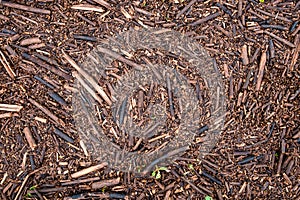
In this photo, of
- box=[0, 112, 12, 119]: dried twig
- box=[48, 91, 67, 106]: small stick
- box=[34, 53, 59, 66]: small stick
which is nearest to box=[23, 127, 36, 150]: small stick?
box=[0, 112, 12, 119]: dried twig

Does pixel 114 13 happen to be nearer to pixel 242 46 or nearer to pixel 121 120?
pixel 121 120

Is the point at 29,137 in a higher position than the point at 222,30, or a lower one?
lower

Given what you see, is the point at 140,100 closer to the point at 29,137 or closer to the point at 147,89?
the point at 147,89

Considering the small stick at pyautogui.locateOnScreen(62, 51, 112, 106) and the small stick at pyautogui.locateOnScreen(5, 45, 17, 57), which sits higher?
the small stick at pyautogui.locateOnScreen(5, 45, 17, 57)

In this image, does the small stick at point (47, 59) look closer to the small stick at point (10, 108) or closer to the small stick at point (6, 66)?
the small stick at point (6, 66)

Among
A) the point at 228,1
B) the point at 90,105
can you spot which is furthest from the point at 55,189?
the point at 228,1

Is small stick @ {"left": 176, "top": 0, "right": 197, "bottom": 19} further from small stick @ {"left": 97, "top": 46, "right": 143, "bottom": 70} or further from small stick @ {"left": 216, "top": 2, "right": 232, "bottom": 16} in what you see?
small stick @ {"left": 97, "top": 46, "right": 143, "bottom": 70}

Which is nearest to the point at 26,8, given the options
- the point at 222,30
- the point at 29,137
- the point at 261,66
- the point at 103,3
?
the point at 103,3

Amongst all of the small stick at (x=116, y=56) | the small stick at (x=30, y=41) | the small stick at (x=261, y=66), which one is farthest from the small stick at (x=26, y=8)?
the small stick at (x=261, y=66)
